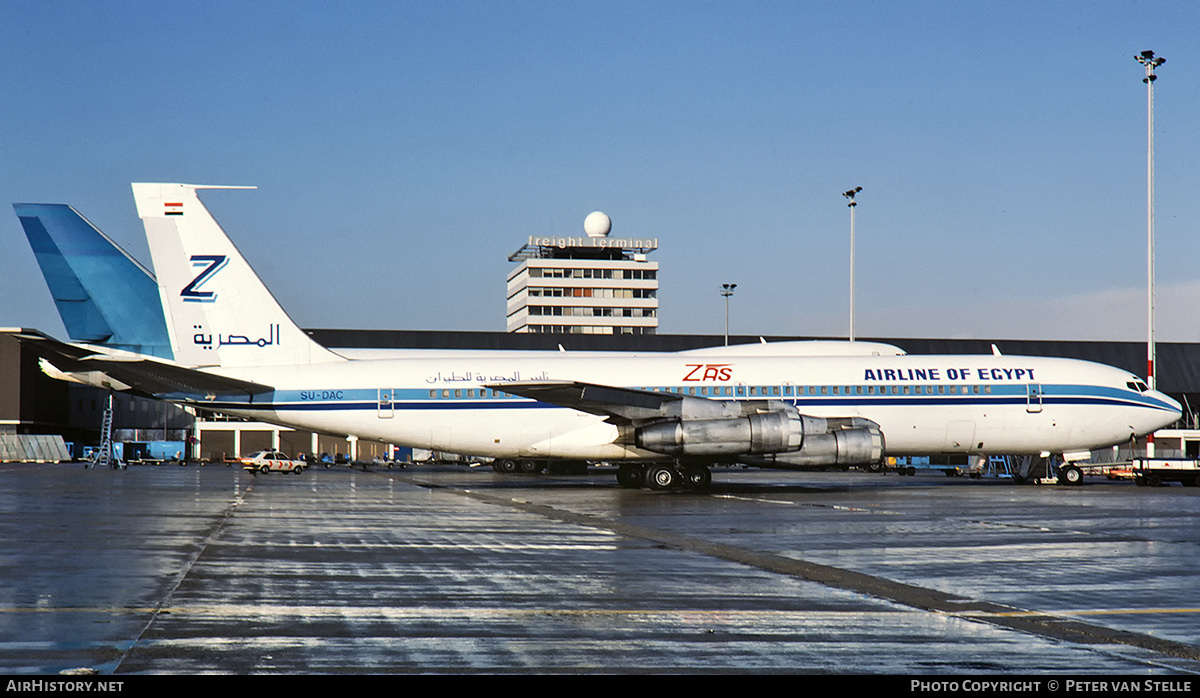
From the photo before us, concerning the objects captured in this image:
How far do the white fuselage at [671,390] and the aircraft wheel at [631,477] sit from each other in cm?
226

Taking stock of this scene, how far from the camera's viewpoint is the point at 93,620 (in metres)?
10.1

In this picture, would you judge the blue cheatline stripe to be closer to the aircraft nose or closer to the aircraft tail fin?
the aircraft tail fin

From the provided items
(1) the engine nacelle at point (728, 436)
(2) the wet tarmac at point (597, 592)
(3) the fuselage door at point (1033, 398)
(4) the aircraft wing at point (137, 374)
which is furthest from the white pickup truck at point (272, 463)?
(3) the fuselage door at point (1033, 398)

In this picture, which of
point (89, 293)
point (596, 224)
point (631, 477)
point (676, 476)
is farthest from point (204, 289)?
point (596, 224)

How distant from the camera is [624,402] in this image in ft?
110

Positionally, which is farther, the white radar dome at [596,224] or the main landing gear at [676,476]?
the white radar dome at [596,224]

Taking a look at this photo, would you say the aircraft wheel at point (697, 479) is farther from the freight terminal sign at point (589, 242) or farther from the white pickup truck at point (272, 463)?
the freight terminal sign at point (589, 242)

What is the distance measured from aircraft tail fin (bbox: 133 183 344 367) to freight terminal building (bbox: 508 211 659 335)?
138 meters

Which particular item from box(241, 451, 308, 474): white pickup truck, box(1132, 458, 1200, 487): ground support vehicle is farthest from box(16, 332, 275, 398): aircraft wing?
box(1132, 458, 1200, 487): ground support vehicle

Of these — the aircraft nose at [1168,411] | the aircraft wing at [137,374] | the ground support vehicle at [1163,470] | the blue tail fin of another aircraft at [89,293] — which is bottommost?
the ground support vehicle at [1163,470]

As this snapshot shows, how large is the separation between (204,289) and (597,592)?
26.8m

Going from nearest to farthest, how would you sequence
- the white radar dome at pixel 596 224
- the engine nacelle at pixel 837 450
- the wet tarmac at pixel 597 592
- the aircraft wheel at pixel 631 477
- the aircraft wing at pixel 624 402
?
the wet tarmac at pixel 597 592
the aircraft wing at pixel 624 402
the engine nacelle at pixel 837 450
the aircraft wheel at pixel 631 477
the white radar dome at pixel 596 224

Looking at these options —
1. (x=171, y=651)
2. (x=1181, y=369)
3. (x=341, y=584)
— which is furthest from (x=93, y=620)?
(x=1181, y=369)

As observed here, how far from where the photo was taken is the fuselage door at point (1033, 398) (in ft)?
122
